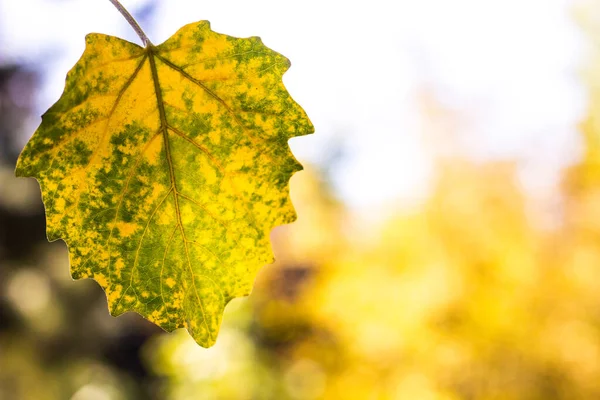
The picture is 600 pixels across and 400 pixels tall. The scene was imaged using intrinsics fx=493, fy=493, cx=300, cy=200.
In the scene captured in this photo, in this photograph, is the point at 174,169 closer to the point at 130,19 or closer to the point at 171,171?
the point at 171,171

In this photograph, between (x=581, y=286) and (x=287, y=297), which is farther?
(x=287, y=297)

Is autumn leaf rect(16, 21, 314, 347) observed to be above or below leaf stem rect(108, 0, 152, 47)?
Answer: below

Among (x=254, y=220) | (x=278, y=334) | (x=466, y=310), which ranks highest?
(x=254, y=220)

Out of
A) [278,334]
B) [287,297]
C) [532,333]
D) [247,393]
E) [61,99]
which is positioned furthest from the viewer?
[287,297]

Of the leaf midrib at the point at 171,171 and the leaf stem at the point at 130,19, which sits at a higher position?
the leaf stem at the point at 130,19

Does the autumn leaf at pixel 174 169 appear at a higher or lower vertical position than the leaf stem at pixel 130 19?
lower

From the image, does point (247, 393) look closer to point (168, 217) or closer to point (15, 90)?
point (168, 217)

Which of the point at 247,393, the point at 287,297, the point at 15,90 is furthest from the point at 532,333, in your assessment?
the point at 15,90

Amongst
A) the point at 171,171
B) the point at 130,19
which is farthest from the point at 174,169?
the point at 130,19

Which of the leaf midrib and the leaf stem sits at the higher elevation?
the leaf stem
